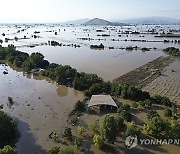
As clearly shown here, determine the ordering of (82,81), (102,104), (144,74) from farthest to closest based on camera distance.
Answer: (144,74) < (82,81) < (102,104)

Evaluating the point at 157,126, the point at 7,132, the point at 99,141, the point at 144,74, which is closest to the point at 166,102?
the point at 157,126

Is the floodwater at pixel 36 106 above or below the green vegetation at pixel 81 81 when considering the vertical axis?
below

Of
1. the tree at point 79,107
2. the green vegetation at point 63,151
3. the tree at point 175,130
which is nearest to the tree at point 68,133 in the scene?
the green vegetation at point 63,151

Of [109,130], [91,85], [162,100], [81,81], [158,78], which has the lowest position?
[162,100]

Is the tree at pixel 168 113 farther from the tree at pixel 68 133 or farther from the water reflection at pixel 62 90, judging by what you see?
the water reflection at pixel 62 90

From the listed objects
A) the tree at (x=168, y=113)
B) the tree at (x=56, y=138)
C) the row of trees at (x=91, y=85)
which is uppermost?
the row of trees at (x=91, y=85)

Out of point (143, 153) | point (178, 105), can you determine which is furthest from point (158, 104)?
point (143, 153)

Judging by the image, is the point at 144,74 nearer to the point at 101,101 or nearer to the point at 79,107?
the point at 101,101

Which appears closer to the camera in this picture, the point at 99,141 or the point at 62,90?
the point at 99,141
